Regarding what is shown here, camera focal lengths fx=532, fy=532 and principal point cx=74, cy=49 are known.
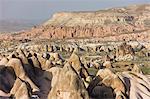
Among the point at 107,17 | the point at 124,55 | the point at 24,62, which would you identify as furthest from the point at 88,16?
the point at 24,62

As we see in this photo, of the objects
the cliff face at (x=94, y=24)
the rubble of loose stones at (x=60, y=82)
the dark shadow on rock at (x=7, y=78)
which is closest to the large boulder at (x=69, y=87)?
the rubble of loose stones at (x=60, y=82)

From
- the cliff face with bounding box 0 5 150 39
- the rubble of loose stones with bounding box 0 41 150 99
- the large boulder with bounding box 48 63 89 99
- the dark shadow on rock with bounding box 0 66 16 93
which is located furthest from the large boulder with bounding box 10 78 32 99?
the cliff face with bounding box 0 5 150 39

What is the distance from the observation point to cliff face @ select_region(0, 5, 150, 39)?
132 m

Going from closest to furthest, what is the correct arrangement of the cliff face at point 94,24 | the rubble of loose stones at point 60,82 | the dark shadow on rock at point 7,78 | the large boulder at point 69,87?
the large boulder at point 69,87 → the rubble of loose stones at point 60,82 → the dark shadow on rock at point 7,78 → the cliff face at point 94,24

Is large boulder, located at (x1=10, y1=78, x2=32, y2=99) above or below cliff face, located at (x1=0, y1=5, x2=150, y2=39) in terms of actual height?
above

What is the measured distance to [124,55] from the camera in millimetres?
63750

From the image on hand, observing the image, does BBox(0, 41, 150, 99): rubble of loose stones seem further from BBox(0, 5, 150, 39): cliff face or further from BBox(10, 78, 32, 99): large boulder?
BBox(0, 5, 150, 39): cliff face

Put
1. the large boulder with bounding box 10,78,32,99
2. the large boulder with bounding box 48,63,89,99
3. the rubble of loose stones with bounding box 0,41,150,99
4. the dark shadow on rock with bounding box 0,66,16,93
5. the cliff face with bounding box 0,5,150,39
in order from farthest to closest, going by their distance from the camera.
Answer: the cliff face with bounding box 0,5,150,39 < the dark shadow on rock with bounding box 0,66,16,93 < the large boulder with bounding box 10,78,32,99 < the rubble of loose stones with bounding box 0,41,150,99 < the large boulder with bounding box 48,63,89,99

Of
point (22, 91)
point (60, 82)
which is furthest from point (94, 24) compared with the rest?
point (60, 82)

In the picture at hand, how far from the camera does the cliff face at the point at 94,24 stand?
132 metres

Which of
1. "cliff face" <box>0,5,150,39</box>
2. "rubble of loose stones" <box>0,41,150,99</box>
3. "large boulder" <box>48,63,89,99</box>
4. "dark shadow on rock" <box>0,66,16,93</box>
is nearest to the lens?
"large boulder" <box>48,63,89,99</box>

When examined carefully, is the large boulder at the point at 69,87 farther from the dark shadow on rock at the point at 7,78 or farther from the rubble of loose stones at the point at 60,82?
the dark shadow on rock at the point at 7,78

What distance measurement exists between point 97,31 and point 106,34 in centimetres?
403

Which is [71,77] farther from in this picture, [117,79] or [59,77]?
[117,79]
